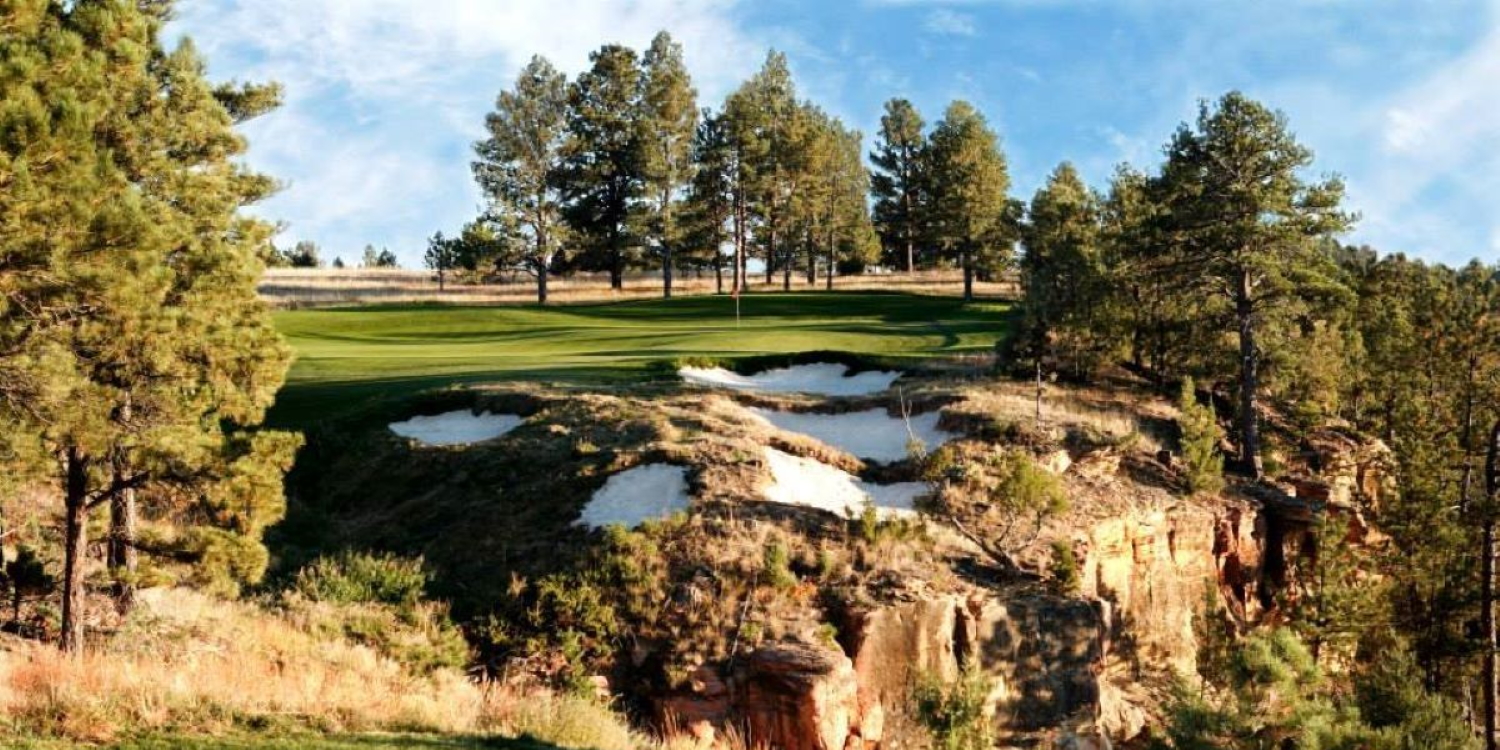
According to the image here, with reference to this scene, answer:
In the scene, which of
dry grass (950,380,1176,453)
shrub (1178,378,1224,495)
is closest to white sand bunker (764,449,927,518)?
dry grass (950,380,1176,453)

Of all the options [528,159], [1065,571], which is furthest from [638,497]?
[528,159]

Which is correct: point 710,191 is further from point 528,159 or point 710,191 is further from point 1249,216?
point 1249,216

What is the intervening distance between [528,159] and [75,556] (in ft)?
145

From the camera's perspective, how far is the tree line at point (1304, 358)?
2198 centimetres

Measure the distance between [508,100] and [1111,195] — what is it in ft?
108

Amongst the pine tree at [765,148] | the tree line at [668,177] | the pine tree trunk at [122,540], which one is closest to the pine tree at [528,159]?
the tree line at [668,177]

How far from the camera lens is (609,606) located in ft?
46.4

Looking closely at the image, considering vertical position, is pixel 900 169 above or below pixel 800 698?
above

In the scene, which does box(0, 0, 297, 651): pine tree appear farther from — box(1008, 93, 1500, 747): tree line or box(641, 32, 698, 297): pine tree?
box(641, 32, 698, 297): pine tree

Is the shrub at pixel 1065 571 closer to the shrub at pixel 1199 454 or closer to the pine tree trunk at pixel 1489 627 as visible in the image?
the shrub at pixel 1199 454

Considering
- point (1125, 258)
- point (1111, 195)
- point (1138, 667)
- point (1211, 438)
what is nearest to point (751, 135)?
point (1111, 195)

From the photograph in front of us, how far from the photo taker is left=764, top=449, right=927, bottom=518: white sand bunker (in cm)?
1755

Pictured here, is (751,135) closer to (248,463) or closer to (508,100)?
(508,100)

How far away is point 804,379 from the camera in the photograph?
30016 millimetres
